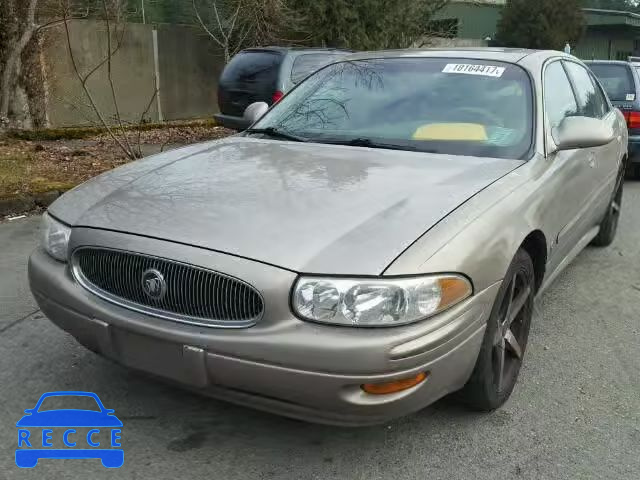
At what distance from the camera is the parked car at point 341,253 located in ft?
7.20

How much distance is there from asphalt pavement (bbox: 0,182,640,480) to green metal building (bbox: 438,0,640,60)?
24.0 metres

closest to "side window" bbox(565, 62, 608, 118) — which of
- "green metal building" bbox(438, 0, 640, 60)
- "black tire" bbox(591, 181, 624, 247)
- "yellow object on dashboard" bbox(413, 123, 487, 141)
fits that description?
"black tire" bbox(591, 181, 624, 247)

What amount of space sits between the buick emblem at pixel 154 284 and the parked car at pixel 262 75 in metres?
6.95

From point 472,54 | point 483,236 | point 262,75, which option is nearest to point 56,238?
point 483,236

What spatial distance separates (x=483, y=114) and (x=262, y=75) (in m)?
6.58

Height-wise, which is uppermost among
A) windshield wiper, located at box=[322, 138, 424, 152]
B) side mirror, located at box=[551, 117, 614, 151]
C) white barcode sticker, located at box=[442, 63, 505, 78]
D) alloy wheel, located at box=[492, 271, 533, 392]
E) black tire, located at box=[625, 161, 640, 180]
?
white barcode sticker, located at box=[442, 63, 505, 78]

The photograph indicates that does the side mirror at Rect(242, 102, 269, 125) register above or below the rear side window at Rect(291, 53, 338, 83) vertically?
above

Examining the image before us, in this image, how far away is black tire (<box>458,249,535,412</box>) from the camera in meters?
2.63

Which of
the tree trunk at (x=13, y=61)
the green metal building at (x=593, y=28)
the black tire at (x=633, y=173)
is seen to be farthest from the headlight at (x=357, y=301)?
the green metal building at (x=593, y=28)

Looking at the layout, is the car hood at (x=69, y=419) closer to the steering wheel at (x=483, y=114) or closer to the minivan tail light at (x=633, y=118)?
the steering wheel at (x=483, y=114)

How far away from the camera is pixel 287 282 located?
220cm

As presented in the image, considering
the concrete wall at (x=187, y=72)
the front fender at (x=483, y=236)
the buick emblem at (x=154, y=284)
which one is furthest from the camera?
the concrete wall at (x=187, y=72)

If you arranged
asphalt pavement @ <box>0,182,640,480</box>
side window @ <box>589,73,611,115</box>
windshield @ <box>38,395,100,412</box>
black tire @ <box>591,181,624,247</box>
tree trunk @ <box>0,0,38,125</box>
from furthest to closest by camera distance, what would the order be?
tree trunk @ <box>0,0,38,125</box> → black tire @ <box>591,181,624,247</box> → side window @ <box>589,73,611,115</box> → windshield @ <box>38,395,100,412</box> → asphalt pavement @ <box>0,182,640,480</box>

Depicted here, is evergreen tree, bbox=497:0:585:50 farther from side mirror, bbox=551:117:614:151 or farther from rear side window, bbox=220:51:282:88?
side mirror, bbox=551:117:614:151
